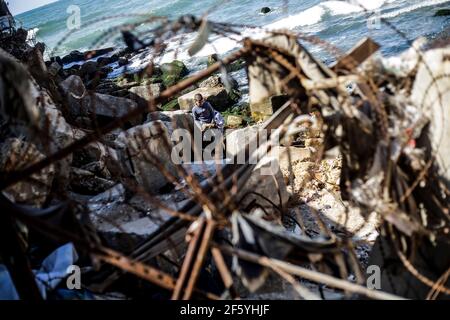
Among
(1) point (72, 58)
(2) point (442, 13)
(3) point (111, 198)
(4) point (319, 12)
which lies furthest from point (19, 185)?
(1) point (72, 58)

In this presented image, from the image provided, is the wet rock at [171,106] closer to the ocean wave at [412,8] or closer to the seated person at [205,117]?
the seated person at [205,117]

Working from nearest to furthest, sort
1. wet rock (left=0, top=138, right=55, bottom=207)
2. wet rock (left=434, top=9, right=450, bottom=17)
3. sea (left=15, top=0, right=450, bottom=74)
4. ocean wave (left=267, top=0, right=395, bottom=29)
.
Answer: wet rock (left=0, top=138, right=55, bottom=207)
sea (left=15, top=0, right=450, bottom=74)
wet rock (left=434, top=9, right=450, bottom=17)
ocean wave (left=267, top=0, right=395, bottom=29)

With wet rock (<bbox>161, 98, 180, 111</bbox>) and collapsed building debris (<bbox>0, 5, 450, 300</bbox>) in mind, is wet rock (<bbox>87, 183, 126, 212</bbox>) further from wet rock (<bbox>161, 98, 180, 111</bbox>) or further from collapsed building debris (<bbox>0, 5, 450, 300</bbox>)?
wet rock (<bbox>161, 98, 180, 111</bbox>)

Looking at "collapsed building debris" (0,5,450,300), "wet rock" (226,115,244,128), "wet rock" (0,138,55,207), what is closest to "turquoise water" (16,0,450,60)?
"wet rock" (0,138,55,207)

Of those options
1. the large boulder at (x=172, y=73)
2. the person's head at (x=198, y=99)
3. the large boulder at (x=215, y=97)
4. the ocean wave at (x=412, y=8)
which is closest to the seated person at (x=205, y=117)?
the person's head at (x=198, y=99)

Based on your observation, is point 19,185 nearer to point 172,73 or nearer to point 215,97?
point 215,97
